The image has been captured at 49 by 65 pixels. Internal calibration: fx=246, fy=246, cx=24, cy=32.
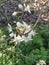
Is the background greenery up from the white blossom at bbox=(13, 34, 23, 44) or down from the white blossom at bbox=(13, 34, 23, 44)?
down

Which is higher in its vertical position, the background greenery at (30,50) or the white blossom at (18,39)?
the white blossom at (18,39)

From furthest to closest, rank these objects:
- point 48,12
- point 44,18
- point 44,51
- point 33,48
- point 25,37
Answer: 1. point 48,12
2. point 44,18
3. point 33,48
4. point 44,51
5. point 25,37

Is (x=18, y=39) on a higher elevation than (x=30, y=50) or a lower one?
higher

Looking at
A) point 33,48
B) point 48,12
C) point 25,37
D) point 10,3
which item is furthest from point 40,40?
point 25,37

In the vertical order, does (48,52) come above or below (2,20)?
below

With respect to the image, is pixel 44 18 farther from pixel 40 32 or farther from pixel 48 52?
pixel 48 52

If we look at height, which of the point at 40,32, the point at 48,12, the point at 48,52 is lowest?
the point at 48,52

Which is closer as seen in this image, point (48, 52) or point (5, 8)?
point (48, 52)

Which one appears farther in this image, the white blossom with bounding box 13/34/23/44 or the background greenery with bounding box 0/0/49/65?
the background greenery with bounding box 0/0/49/65

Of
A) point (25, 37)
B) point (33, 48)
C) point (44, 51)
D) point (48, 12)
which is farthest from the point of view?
point (48, 12)

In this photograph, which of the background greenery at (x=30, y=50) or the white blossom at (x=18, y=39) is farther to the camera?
the background greenery at (x=30, y=50)

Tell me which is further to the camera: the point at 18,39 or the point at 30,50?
the point at 30,50
